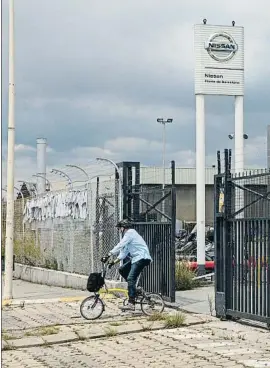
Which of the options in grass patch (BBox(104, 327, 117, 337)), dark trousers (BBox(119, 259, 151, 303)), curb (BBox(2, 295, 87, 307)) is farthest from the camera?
curb (BBox(2, 295, 87, 307))

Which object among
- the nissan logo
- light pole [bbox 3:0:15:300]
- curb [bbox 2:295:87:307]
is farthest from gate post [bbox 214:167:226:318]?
the nissan logo

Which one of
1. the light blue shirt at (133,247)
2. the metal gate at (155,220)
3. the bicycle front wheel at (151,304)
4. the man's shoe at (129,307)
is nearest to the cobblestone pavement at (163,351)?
the bicycle front wheel at (151,304)

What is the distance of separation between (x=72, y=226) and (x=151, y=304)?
7.30 meters

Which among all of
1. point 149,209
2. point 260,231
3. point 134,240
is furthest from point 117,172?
point 260,231

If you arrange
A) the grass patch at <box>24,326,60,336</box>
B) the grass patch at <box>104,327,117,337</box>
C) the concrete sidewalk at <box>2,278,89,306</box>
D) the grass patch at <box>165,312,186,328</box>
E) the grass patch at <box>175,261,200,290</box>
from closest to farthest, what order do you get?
the grass patch at <box>104,327,117,337</box>, the grass patch at <box>24,326,60,336</box>, the grass patch at <box>165,312,186,328</box>, the concrete sidewalk at <box>2,278,89,306</box>, the grass patch at <box>175,261,200,290</box>

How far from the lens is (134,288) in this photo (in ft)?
41.4

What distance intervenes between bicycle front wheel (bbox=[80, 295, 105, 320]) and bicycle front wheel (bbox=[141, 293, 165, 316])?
771mm

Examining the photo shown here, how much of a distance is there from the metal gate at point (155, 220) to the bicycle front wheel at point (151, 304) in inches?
38.5

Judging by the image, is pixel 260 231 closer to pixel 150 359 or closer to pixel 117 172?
pixel 150 359

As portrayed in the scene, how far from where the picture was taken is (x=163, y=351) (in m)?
9.27

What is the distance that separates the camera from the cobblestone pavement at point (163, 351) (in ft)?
28.2

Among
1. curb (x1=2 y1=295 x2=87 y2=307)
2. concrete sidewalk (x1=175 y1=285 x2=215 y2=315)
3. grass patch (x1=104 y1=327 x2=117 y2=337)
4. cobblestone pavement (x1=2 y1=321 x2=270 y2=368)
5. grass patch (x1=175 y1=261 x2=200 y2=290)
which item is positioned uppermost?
grass patch (x1=175 y1=261 x2=200 y2=290)

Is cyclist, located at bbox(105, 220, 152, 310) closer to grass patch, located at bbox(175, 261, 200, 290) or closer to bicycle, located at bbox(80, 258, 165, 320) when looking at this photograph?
bicycle, located at bbox(80, 258, 165, 320)

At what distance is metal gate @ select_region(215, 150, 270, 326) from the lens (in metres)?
10.6
